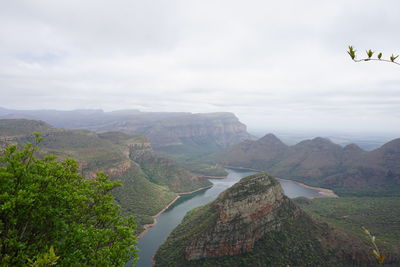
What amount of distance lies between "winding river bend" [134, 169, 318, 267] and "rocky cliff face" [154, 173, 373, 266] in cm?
761

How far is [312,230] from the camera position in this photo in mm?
62188

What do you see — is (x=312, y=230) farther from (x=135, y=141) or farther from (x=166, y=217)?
(x=135, y=141)

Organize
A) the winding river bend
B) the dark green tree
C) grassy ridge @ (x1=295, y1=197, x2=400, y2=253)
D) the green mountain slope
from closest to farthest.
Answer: the dark green tree → grassy ridge @ (x1=295, y1=197, x2=400, y2=253) → the winding river bend → the green mountain slope

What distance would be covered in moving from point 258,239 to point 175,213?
52.2 m

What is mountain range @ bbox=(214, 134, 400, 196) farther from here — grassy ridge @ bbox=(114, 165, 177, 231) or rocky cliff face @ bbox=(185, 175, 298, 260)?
grassy ridge @ bbox=(114, 165, 177, 231)

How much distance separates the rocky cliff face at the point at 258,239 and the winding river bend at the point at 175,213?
7.61 meters

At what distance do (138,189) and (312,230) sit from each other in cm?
7543

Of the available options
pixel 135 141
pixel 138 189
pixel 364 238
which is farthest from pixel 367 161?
pixel 135 141

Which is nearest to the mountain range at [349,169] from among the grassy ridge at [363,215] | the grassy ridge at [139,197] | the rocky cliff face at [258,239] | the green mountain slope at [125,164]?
the grassy ridge at [363,215]

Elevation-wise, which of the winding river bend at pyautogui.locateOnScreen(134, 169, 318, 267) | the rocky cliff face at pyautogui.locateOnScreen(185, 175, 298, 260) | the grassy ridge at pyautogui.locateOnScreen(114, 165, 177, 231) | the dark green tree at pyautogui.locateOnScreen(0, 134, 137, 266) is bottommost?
the winding river bend at pyautogui.locateOnScreen(134, 169, 318, 267)

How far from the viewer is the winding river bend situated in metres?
69.5

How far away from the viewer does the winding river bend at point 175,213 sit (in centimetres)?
6950

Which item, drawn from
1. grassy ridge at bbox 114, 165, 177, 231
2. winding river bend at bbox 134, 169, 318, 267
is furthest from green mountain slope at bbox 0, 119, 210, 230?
winding river bend at bbox 134, 169, 318, 267

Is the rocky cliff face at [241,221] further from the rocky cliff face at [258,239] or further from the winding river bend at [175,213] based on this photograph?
the winding river bend at [175,213]
